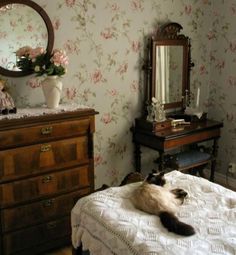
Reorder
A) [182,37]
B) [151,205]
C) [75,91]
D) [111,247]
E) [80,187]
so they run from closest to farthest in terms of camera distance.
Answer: [111,247] → [151,205] → [80,187] → [75,91] → [182,37]

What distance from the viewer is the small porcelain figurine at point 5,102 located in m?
2.33

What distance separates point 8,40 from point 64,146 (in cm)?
86

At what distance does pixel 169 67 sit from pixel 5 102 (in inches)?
65.5

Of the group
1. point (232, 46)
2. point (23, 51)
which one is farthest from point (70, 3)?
point (232, 46)

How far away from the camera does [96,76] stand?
2992 mm

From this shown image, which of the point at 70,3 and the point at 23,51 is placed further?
the point at 70,3

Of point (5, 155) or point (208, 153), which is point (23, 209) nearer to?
point (5, 155)

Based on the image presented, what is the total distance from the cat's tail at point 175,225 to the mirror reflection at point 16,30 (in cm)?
158

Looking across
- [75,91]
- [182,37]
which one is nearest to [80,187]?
[75,91]

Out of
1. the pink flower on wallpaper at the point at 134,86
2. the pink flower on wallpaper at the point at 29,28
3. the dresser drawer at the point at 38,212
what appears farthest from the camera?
the pink flower on wallpaper at the point at 134,86

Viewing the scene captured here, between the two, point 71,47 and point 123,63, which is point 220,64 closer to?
point 123,63

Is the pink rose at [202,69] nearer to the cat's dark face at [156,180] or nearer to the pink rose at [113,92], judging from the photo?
the pink rose at [113,92]

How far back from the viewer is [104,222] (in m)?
1.70

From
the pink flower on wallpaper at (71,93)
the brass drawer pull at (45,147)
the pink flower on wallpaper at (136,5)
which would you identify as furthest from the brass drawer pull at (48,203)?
the pink flower on wallpaper at (136,5)
